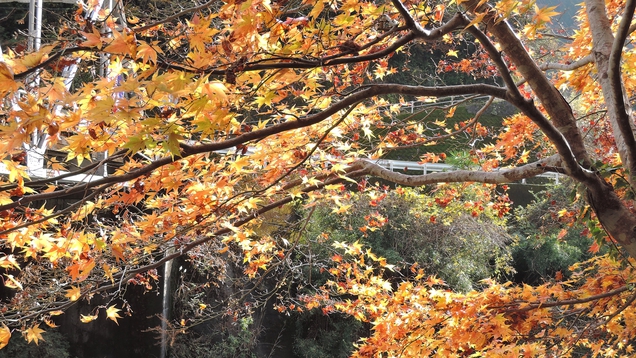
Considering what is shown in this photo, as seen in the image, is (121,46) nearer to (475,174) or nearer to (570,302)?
(475,174)

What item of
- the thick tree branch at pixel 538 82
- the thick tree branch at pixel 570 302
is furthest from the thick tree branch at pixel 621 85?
the thick tree branch at pixel 570 302

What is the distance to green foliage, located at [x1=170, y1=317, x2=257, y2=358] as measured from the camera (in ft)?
21.4

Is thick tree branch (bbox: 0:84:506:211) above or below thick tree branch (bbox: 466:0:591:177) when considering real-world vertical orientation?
below

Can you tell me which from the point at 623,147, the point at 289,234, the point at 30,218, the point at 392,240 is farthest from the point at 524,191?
the point at 30,218

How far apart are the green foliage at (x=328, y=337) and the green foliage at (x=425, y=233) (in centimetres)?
91

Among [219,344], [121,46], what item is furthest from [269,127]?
[219,344]

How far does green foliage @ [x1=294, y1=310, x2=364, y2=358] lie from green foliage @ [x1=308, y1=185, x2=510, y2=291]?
913 mm

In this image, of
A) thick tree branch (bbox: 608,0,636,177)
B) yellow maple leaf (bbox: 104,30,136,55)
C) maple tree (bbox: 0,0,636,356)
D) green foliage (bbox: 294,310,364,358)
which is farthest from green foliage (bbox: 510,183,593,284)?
yellow maple leaf (bbox: 104,30,136,55)

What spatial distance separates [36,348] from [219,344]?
6.05 feet

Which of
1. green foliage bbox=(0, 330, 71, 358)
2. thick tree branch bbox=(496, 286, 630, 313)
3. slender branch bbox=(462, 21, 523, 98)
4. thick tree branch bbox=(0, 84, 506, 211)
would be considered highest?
slender branch bbox=(462, 21, 523, 98)

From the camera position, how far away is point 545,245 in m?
8.21

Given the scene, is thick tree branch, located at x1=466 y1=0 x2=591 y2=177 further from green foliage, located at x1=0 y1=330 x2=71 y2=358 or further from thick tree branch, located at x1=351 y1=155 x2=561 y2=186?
green foliage, located at x1=0 y1=330 x2=71 y2=358

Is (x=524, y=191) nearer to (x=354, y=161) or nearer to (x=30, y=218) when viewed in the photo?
(x=354, y=161)

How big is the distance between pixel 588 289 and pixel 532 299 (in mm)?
332
